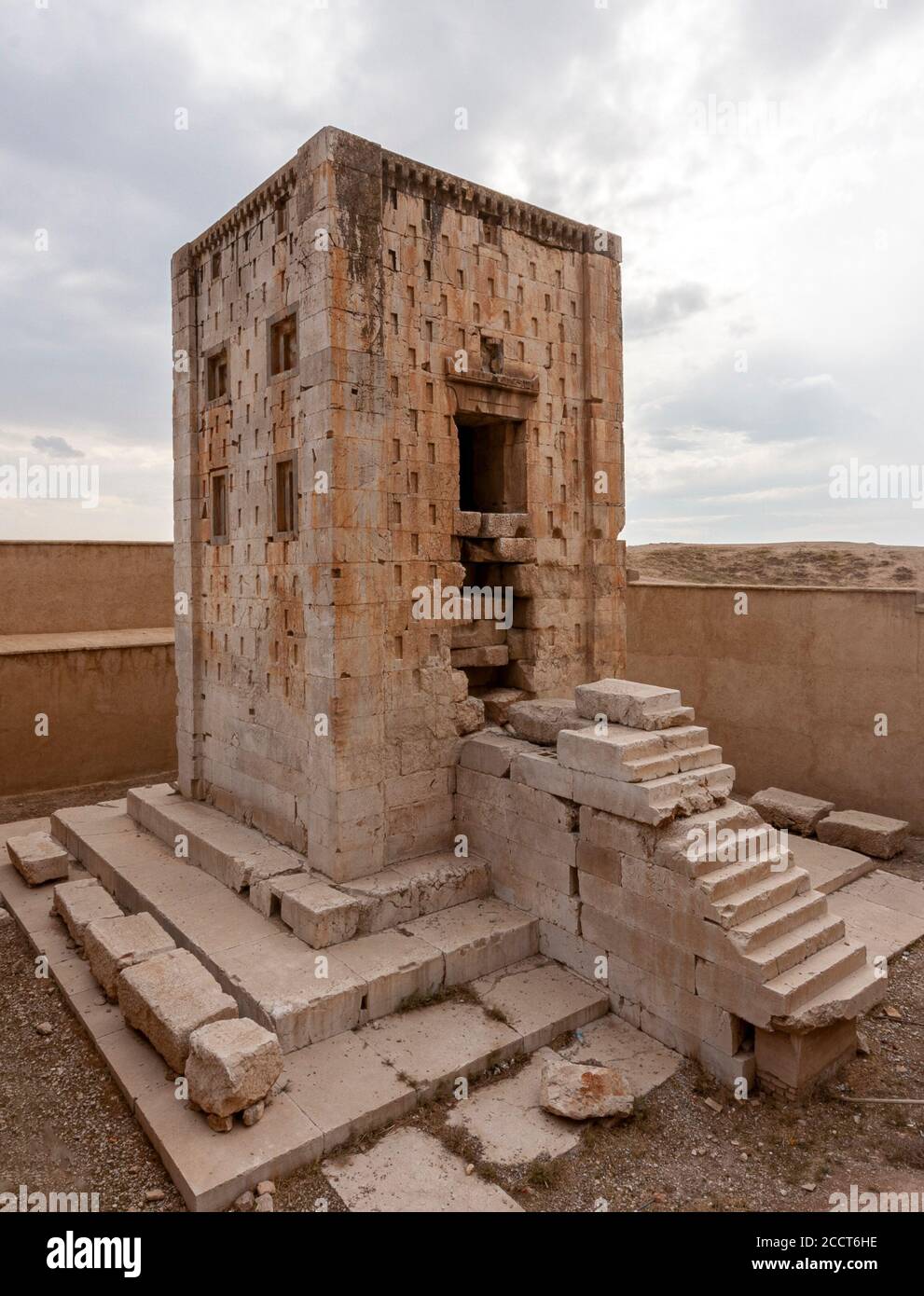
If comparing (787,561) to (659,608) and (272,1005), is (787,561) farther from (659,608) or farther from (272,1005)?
(272,1005)

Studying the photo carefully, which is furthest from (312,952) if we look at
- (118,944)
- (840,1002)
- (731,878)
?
(840,1002)

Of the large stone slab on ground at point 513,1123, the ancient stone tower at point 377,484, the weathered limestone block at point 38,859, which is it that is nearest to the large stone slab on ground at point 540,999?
the large stone slab on ground at point 513,1123

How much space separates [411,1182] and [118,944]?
3333 millimetres

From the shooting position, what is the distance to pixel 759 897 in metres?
5.98

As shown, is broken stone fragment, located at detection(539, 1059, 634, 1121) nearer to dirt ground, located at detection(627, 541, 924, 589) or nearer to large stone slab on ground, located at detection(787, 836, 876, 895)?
large stone slab on ground, located at detection(787, 836, 876, 895)

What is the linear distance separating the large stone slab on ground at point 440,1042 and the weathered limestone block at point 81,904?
3130mm

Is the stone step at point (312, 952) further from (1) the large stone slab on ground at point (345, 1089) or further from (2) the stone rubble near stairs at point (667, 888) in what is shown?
(2) the stone rubble near stairs at point (667, 888)

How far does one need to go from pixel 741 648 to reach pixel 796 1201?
29.9 ft

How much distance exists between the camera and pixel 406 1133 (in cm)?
522

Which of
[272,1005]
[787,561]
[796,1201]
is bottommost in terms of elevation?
[796,1201]

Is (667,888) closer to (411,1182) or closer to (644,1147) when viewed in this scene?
(644,1147)

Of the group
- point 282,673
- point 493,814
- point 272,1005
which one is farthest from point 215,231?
point 272,1005

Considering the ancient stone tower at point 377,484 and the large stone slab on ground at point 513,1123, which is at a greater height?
the ancient stone tower at point 377,484

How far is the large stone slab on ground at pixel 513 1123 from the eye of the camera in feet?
16.7
